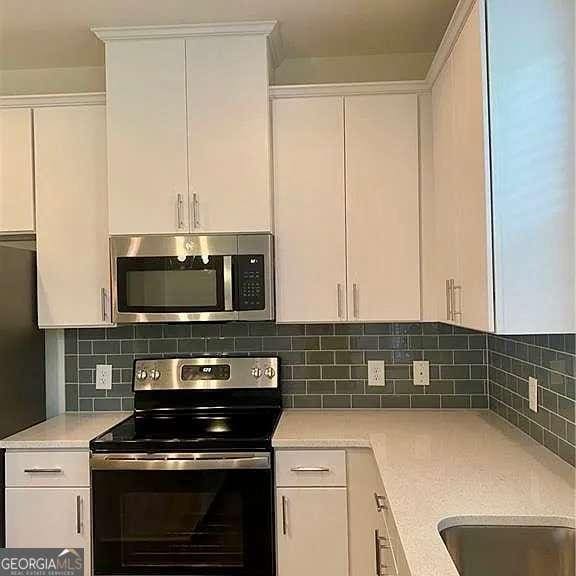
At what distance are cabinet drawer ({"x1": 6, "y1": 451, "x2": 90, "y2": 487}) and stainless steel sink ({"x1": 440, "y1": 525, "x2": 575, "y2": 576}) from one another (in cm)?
152

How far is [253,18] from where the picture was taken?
2680mm

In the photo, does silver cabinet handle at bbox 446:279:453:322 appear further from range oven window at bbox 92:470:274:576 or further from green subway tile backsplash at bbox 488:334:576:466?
range oven window at bbox 92:470:274:576

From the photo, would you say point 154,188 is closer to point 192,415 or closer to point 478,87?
point 192,415

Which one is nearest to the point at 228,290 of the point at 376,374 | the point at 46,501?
the point at 376,374

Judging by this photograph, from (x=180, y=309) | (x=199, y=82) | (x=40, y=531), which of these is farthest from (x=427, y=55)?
(x=40, y=531)

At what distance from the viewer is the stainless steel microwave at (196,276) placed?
277 cm

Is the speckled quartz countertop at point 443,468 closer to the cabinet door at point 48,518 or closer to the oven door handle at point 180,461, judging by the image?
the oven door handle at point 180,461

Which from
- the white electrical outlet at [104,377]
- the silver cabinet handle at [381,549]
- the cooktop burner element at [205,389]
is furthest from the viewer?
the white electrical outlet at [104,377]

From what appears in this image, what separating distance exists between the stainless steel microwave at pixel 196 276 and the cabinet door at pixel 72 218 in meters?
0.17

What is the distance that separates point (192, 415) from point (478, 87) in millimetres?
1914

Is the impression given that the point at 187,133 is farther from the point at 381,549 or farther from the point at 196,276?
the point at 381,549

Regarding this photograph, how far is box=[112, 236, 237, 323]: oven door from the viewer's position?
2768 millimetres

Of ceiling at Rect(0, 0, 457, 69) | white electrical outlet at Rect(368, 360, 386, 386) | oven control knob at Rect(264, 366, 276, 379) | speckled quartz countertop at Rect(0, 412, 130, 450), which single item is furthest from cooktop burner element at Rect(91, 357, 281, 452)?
ceiling at Rect(0, 0, 457, 69)
